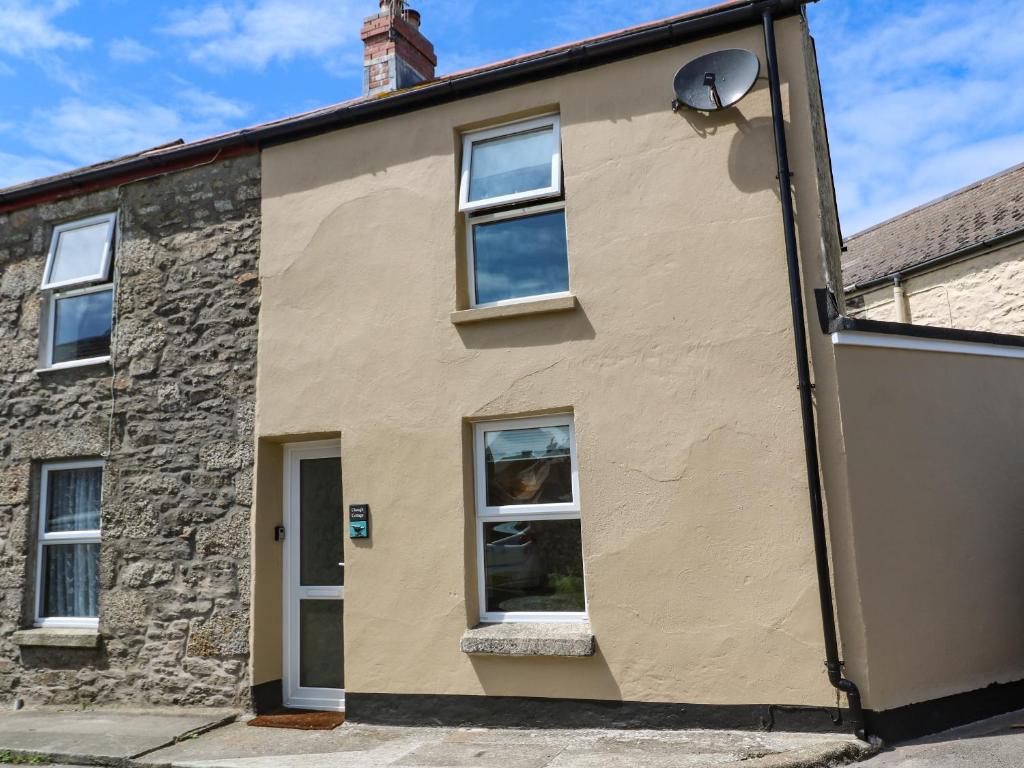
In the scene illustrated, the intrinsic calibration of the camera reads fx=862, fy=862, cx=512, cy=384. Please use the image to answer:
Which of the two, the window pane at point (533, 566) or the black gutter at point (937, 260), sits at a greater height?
the black gutter at point (937, 260)

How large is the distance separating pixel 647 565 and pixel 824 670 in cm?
121

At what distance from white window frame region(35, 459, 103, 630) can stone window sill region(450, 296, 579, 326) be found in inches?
150

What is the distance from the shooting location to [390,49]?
8305 mm

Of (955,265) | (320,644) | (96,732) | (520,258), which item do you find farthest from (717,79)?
(955,265)

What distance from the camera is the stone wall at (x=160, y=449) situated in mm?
6926

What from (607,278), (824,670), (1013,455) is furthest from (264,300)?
(1013,455)

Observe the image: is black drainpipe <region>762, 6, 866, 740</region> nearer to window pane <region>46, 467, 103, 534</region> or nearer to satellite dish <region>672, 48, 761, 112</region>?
satellite dish <region>672, 48, 761, 112</region>

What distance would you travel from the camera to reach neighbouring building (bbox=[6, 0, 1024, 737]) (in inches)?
213

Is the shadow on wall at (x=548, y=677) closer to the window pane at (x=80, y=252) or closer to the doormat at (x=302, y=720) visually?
the doormat at (x=302, y=720)

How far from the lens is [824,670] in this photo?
5.13 metres

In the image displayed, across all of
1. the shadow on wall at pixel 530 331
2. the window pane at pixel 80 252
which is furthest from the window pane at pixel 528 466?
the window pane at pixel 80 252

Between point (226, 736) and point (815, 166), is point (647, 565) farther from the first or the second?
point (226, 736)

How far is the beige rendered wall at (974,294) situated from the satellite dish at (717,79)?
6.82 meters

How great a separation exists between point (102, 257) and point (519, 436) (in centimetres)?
446
